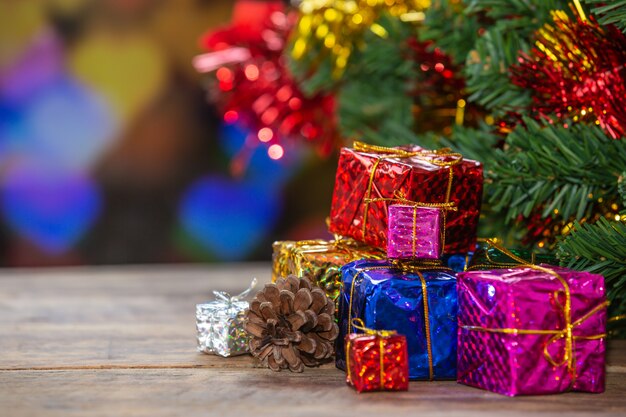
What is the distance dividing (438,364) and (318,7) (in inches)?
28.4

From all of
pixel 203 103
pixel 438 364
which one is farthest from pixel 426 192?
pixel 203 103

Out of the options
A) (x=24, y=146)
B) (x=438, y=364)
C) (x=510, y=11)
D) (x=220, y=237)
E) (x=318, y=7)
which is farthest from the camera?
(x=220, y=237)

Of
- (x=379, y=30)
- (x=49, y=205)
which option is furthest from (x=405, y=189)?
(x=49, y=205)

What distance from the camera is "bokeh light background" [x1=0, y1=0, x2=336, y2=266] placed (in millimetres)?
2035

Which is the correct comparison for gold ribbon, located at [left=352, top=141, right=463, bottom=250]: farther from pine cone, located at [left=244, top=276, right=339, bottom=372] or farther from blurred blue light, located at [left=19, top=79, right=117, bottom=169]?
blurred blue light, located at [left=19, top=79, right=117, bottom=169]

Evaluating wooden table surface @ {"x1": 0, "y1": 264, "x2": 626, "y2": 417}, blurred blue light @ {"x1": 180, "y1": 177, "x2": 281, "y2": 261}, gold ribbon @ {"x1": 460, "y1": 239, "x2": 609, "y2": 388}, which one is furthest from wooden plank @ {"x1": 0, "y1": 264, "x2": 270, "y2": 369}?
gold ribbon @ {"x1": 460, "y1": 239, "x2": 609, "y2": 388}

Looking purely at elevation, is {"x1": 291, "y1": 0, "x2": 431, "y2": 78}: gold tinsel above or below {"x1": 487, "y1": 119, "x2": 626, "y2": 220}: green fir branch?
above

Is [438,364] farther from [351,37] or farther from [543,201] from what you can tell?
[351,37]

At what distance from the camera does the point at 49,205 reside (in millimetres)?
2061

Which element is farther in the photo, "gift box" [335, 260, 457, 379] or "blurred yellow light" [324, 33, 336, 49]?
"blurred yellow light" [324, 33, 336, 49]

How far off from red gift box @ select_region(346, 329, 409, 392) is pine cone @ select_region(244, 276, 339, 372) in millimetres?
97

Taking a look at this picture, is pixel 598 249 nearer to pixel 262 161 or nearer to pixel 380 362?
pixel 380 362

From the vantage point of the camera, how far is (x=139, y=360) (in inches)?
42.5

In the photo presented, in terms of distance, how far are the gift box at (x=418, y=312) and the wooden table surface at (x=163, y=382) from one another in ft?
0.08
